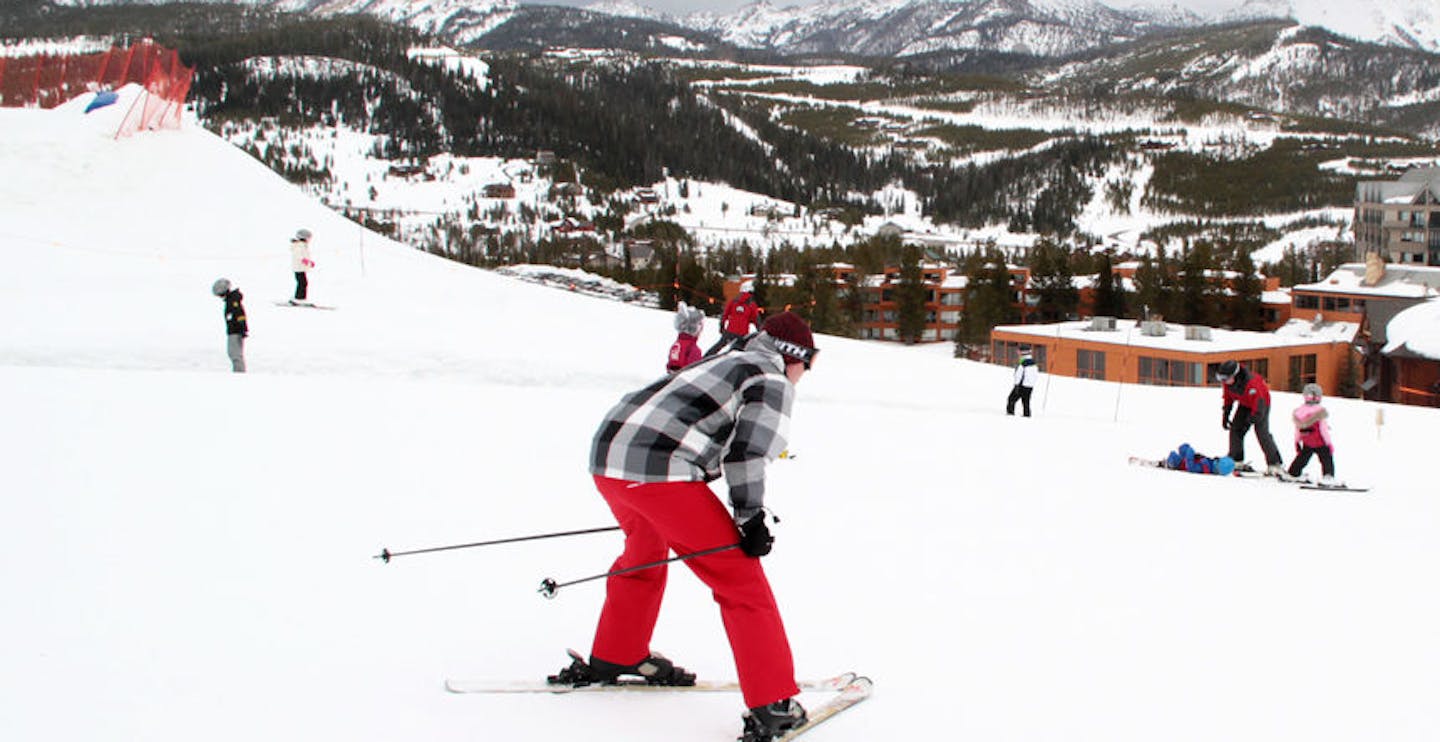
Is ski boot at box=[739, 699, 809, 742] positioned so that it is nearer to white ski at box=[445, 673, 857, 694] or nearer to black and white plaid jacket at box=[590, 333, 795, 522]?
white ski at box=[445, 673, 857, 694]

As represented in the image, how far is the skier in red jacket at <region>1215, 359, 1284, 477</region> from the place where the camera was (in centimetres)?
1064

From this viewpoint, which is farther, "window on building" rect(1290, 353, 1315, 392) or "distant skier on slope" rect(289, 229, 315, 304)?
"window on building" rect(1290, 353, 1315, 392)

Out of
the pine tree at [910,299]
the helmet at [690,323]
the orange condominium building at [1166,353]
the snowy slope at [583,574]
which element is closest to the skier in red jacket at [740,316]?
the helmet at [690,323]

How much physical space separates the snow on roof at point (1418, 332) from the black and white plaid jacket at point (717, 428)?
33.9 metres

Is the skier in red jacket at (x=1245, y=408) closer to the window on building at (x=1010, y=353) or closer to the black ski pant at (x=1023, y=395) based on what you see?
the black ski pant at (x=1023, y=395)

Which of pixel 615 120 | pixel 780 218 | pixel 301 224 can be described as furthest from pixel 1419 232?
pixel 615 120

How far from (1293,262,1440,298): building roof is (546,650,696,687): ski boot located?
6413 centimetres

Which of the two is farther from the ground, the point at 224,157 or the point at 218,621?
the point at 224,157

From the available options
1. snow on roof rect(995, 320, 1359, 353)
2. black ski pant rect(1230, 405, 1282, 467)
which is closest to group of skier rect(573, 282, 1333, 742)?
black ski pant rect(1230, 405, 1282, 467)

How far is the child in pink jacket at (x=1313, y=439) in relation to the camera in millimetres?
10078

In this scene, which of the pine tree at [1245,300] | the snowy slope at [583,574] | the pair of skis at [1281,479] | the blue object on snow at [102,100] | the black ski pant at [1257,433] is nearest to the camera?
the snowy slope at [583,574]

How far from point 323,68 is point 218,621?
20311 cm

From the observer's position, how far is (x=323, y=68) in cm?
18900

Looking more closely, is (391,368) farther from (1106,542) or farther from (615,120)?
(615,120)
